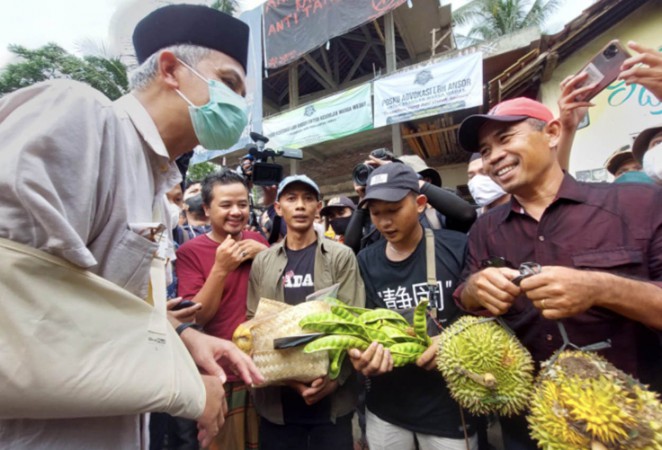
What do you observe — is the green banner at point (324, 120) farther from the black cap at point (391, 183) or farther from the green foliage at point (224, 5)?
the green foliage at point (224, 5)

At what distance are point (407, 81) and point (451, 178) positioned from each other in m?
3.34

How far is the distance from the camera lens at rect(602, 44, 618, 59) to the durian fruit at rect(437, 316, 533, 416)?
1.35 meters

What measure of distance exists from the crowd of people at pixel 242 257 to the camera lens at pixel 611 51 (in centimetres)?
10

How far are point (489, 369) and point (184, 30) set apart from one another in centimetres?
175

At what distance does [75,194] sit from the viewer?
835mm

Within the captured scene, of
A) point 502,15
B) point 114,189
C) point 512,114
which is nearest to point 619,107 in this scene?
point 512,114

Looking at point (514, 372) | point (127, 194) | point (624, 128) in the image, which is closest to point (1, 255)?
point (127, 194)

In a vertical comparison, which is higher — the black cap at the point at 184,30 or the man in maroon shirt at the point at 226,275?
the black cap at the point at 184,30

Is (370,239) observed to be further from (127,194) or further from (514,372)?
(127,194)

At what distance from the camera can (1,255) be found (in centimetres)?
71

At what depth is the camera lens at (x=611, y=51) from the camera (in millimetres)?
1528

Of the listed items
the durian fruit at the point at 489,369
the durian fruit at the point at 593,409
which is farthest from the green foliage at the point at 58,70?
the durian fruit at the point at 593,409

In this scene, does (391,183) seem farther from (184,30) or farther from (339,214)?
(339,214)

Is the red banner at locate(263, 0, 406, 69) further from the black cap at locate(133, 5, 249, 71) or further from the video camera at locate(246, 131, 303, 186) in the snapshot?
the black cap at locate(133, 5, 249, 71)
